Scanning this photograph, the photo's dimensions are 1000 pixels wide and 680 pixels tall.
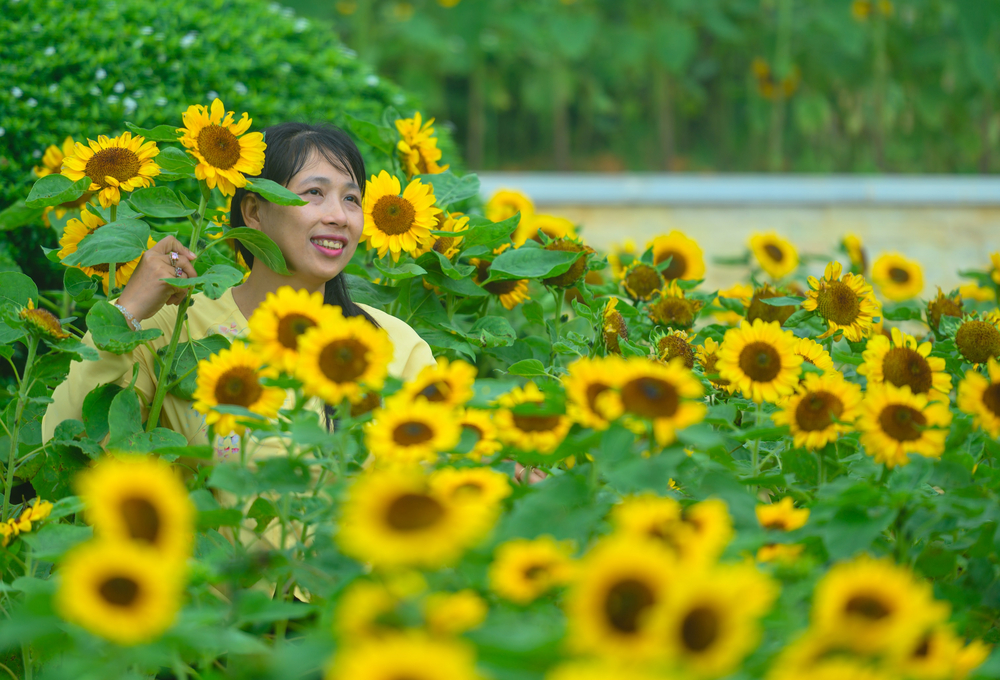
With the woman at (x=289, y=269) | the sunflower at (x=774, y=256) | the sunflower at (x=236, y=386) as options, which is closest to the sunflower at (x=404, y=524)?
A: the sunflower at (x=236, y=386)

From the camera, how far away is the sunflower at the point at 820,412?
3.86ft

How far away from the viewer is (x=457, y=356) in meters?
2.00

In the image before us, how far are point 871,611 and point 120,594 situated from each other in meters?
0.55

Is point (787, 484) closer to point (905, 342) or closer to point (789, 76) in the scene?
point (905, 342)

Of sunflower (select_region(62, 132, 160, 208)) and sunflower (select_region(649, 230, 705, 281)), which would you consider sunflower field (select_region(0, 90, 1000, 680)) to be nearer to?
sunflower (select_region(62, 132, 160, 208))

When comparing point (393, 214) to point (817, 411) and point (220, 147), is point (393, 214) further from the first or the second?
point (817, 411)

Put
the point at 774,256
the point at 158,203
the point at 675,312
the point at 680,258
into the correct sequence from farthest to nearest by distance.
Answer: the point at 774,256 → the point at 680,258 → the point at 675,312 → the point at 158,203

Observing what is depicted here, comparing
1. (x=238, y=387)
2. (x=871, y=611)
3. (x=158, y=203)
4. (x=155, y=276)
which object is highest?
(x=158, y=203)

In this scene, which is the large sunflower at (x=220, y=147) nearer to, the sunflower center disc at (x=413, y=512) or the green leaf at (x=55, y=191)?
the green leaf at (x=55, y=191)

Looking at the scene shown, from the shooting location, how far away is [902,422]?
44.4 inches

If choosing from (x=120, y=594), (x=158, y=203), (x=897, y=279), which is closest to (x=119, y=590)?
(x=120, y=594)

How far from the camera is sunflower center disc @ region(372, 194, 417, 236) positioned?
1.74 m

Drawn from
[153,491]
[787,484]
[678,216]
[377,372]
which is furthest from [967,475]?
[678,216]

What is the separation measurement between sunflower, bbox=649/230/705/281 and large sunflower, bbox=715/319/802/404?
98 centimetres
